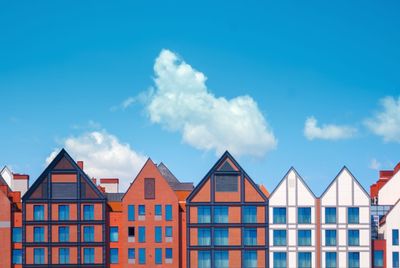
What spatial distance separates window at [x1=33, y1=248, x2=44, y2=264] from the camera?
8481cm

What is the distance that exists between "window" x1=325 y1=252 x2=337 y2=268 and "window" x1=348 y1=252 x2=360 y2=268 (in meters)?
2.03

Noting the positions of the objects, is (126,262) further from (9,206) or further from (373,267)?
(373,267)

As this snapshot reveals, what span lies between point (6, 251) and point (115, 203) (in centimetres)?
1573

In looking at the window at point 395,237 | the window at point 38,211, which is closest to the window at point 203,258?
the window at point 38,211

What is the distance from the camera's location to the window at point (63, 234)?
85125 mm

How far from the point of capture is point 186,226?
85.5 m

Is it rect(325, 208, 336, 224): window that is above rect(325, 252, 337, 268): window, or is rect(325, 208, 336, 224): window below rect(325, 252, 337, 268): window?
above

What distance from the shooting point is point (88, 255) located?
279ft

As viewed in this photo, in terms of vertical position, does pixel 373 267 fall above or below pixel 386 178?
below

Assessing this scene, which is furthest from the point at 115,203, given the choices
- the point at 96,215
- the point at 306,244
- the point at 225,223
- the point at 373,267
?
the point at 373,267

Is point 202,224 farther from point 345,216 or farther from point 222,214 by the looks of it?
point 345,216

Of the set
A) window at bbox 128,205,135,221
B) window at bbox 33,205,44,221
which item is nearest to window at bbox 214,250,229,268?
window at bbox 128,205,135,221

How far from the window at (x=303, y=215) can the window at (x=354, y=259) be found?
7252mm

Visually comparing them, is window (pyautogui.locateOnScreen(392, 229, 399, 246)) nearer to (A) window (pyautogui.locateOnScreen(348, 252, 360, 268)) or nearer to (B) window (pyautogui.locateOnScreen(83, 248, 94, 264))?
(A) window (pyautogui.locateOnScreen(348, 252, 360, 268))
